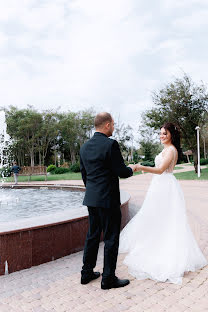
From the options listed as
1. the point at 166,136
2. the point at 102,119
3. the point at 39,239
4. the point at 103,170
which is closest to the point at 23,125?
the point at 39,239

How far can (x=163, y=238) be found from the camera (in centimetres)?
363

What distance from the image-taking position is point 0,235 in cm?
353

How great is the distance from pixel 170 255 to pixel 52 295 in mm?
1444

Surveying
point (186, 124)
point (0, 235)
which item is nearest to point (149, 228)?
point (0, 235)

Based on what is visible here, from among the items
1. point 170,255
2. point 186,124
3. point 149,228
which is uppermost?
point 186,124

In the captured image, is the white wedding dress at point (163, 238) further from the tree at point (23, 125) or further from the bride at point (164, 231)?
the tree at point (23, 125)

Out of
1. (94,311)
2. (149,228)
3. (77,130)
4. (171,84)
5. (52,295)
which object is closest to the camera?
(94,311)

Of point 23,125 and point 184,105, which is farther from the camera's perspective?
point 23,125

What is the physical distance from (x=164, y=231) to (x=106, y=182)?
1.21 m

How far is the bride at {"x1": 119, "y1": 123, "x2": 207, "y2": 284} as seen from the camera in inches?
135

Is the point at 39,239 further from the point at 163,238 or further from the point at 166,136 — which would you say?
the point at 166,136

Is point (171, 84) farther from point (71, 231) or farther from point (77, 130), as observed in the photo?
point (71, 231)

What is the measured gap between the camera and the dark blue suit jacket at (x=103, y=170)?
2.92 m

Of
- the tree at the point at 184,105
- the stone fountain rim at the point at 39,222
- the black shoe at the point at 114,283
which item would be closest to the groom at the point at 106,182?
the black shoe at the point at 114,283
